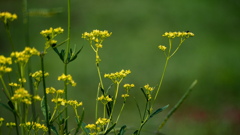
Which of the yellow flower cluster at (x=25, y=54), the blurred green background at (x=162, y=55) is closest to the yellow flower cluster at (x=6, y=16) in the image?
the yellow flower cluster at (x=25, y=54)

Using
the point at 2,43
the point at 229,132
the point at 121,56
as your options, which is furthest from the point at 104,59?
the point at 229,132

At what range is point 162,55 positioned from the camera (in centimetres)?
361

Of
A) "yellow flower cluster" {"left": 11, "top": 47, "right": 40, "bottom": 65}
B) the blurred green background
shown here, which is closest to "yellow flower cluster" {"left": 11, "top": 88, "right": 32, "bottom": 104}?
"yellow flower cluster" {"left": 11, "top": 47, "right": 40, "bottom": 65}

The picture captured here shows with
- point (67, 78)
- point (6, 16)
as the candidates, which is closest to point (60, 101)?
point (67, 78)

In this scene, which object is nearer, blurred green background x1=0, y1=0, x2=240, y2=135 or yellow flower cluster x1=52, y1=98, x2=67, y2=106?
yellow flower cluster x1=52, y1=98, x2=67, y2=106

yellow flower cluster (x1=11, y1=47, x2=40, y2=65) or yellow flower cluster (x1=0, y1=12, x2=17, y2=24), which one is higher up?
yellow flower cluster (x1=0, y1=12, x2=17, y2=24)

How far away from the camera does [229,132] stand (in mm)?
2371

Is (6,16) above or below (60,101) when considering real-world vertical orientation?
above

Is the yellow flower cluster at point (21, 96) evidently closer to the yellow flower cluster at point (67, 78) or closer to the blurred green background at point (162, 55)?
the yellow flower cluster at point (67, 78)

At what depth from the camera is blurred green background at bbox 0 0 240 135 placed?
299 cm

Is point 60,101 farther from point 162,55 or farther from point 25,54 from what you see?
point 162,55

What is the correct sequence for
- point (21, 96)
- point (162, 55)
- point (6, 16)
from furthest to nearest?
point (162, 55)
point (6, 16)
point (21, 96)

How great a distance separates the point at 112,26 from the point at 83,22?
295 mm

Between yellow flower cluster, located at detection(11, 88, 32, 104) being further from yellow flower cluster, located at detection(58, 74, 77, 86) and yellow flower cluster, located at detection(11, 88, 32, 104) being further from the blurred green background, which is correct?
the blurred green background
